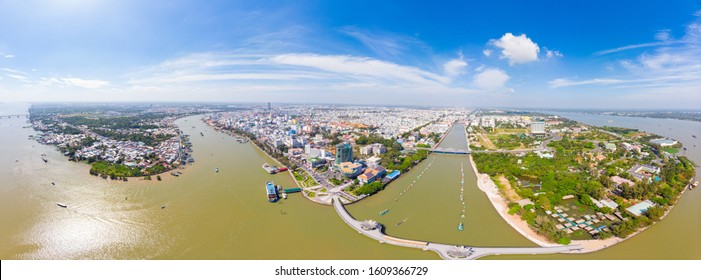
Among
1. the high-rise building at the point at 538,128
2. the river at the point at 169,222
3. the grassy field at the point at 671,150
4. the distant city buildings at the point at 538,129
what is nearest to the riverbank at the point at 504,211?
the river at the point at 169,222

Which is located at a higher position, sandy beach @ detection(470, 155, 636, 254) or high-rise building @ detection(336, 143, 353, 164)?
high-rise building @ detection(336, 143, 353, 164)

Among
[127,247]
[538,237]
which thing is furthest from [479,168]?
[127,247]

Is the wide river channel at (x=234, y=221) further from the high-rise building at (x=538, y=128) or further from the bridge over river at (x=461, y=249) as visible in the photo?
the high-rise building at (x=538, y=128)

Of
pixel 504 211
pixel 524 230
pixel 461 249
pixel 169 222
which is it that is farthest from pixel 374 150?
pixel 169 222

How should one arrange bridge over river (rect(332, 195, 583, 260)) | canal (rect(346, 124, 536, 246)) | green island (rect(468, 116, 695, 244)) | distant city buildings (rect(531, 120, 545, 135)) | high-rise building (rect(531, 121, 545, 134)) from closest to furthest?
bridge over river (rect(332, 195, 583, 260)), canal (rect(346, 124, 536, 246)), green island (rect(468, 116, 695, 244)), distant city buildings (rect(531, 120, 545, 135)), high-rise building (rect(531, 121, 545, 134))

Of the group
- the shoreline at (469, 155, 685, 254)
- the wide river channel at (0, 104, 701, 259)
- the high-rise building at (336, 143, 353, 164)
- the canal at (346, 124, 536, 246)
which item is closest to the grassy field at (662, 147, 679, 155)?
the wide river channel at (0, 104, 701, 259)

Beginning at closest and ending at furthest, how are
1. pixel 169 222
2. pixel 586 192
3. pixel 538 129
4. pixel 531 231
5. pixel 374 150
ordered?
pixel 531 231 → pixel 169 222 → pixel 586 192 → pixel 374 150 → pixel 538 129

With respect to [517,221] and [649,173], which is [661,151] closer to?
[649,173]

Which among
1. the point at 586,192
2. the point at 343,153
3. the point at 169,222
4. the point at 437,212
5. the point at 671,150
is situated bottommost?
the point at 169,222

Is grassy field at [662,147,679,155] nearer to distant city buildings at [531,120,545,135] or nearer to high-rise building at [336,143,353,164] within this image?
distant city buildings at [531,120,545,135]

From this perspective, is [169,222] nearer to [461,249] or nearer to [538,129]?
[461,249]
